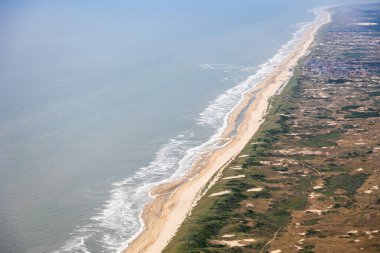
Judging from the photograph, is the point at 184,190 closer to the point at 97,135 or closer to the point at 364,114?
the point at 97,135

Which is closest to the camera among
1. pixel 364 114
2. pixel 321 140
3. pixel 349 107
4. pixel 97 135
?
pixel 321 140

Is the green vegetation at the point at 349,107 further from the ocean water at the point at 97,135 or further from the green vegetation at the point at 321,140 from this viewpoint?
the ocean water at the point at 97,135

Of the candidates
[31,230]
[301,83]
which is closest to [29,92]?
[301,83]

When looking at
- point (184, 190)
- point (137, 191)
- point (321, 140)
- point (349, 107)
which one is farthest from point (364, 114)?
point (137, 191)

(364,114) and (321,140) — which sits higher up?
(364,114)

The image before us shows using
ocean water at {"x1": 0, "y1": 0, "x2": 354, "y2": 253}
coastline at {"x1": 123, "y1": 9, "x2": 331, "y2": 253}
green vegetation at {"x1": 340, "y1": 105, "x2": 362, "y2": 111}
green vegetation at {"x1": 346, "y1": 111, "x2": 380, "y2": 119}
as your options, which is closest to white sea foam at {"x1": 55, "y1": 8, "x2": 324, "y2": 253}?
ocean water at {"x1": 0, "y1": 0, "x2": 354, "y2": 253}

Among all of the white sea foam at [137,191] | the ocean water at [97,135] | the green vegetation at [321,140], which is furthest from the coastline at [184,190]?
the green vegetation at [321,140]

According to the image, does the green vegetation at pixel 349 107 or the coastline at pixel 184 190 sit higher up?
the green vegetation at pixel 349 107

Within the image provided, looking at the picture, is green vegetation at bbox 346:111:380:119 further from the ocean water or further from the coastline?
the ocean water

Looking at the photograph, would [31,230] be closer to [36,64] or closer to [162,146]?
[162,146]
